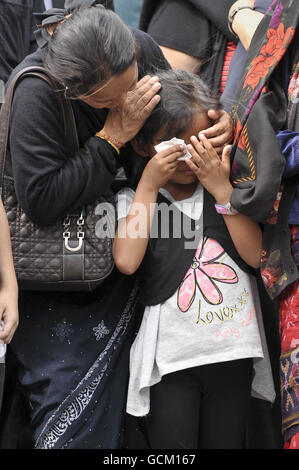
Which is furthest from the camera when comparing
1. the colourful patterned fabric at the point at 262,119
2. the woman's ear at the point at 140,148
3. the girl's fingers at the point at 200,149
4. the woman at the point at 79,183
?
the woman's ear at the point at 140,148

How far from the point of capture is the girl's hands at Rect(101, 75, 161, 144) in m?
1.84

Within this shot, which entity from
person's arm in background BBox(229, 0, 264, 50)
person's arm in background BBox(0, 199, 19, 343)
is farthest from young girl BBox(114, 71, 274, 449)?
person's arm in background BBox(0, 199, 19, 343)

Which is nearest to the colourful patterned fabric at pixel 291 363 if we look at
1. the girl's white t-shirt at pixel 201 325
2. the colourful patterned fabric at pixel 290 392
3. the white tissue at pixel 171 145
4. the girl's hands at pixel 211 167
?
the colourful patterned fabric at pixel 290 392

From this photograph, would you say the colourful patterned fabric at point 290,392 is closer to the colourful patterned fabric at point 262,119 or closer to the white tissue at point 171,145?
the colourful patterned fabric at point 262,119

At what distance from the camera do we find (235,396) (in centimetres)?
194

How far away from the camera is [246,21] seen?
6.60 ft

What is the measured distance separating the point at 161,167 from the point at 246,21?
1.85 feet

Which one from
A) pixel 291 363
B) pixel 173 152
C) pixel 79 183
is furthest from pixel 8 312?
pixel 291 363

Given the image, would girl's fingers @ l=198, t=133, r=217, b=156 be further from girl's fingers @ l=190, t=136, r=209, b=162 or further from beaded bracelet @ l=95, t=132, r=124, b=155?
beaded bracelet @ l=95, t=132, r=124, b=155

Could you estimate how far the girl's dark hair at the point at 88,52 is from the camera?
66.2 inches

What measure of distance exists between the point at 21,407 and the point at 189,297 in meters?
0.73

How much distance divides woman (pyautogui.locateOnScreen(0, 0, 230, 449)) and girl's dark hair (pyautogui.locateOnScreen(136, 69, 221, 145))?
42mm

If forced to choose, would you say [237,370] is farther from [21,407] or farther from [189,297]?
[21,407]

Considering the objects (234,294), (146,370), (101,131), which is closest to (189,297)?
(234,294)
